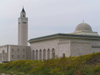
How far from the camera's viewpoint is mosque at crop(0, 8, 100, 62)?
3532 cm

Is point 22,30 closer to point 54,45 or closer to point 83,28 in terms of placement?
point 83,28

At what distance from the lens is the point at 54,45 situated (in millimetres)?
39438

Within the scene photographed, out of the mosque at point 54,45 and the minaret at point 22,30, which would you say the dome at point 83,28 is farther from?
the minaret at point 22,30

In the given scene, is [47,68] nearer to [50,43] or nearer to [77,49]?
[77,49]

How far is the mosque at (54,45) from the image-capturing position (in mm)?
35322

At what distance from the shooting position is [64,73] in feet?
38.4

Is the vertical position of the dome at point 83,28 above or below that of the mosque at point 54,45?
above

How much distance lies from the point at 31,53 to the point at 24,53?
2294mm

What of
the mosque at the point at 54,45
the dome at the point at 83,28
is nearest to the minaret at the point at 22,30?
the mosque at the point at 54,45

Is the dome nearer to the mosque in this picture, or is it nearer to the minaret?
the mosque

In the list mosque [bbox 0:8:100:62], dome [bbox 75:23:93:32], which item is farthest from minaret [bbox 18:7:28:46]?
dome [bbox 75:23:93:32]

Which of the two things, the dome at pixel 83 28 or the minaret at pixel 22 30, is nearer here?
the dome at pixel 83 28

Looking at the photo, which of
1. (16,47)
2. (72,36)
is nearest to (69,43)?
(72,36)

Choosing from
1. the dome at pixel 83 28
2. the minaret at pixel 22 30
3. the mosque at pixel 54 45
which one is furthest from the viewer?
the minaret at pixel 22 30
